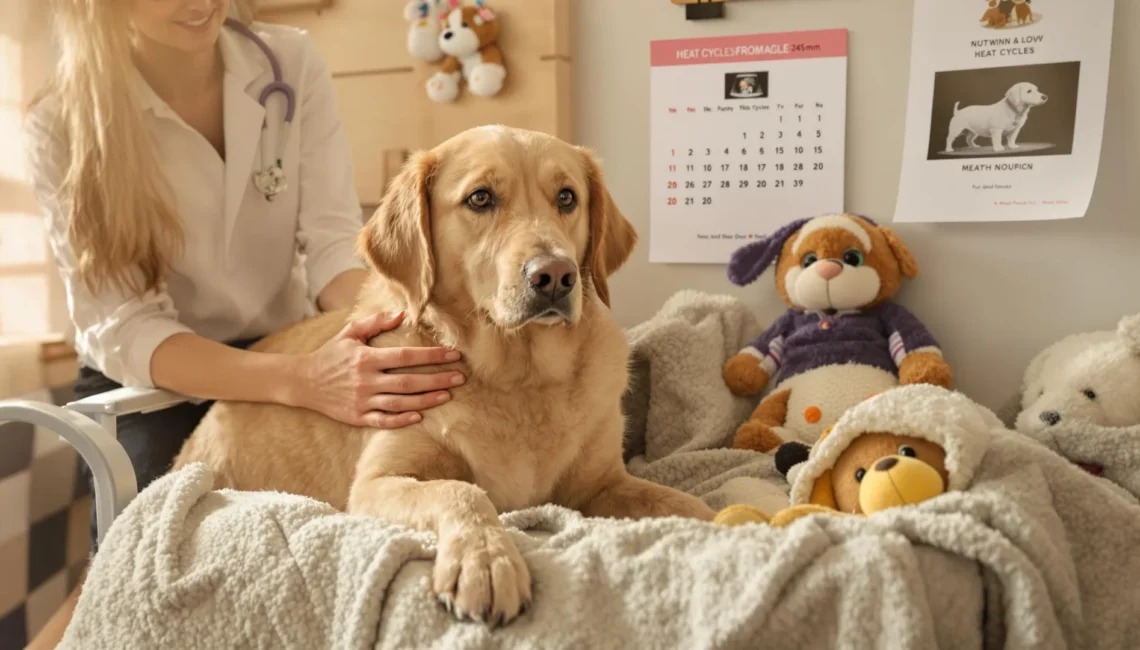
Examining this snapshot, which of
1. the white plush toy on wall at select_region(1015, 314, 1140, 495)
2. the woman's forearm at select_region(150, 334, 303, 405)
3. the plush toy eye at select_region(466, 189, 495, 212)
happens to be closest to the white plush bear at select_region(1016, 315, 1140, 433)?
the white plush toy on wall at select_region(1015, 314, 1140, 495)

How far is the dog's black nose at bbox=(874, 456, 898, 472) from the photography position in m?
1.02

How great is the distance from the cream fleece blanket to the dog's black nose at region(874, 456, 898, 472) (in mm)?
61

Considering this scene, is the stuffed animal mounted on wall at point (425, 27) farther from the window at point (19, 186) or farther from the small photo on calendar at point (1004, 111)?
the small photo on calendar at point (1004, 111)

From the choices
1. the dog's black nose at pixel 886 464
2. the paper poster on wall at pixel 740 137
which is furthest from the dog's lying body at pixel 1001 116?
the dog's black nose at pixel 886 464

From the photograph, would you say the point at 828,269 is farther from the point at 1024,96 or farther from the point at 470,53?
the point at 470,53

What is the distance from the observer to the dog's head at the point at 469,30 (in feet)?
6.63

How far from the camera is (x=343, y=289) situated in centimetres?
184

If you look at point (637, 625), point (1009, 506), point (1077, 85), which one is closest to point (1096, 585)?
point (1009, 506)

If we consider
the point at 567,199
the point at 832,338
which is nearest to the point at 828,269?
the point at 832,338

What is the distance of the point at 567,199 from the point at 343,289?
660mm

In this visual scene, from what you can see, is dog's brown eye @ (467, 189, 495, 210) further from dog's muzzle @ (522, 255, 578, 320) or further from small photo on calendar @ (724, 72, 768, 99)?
small photo on calendar @ (724, 72, 768, 99)

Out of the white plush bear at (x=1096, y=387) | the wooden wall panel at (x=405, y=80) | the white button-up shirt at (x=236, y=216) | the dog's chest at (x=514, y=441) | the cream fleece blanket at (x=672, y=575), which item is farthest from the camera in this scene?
the wooden wall panel at (x=405, y=80)

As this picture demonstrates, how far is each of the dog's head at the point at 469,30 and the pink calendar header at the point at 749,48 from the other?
1.24 feet

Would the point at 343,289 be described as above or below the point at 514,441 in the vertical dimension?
above
